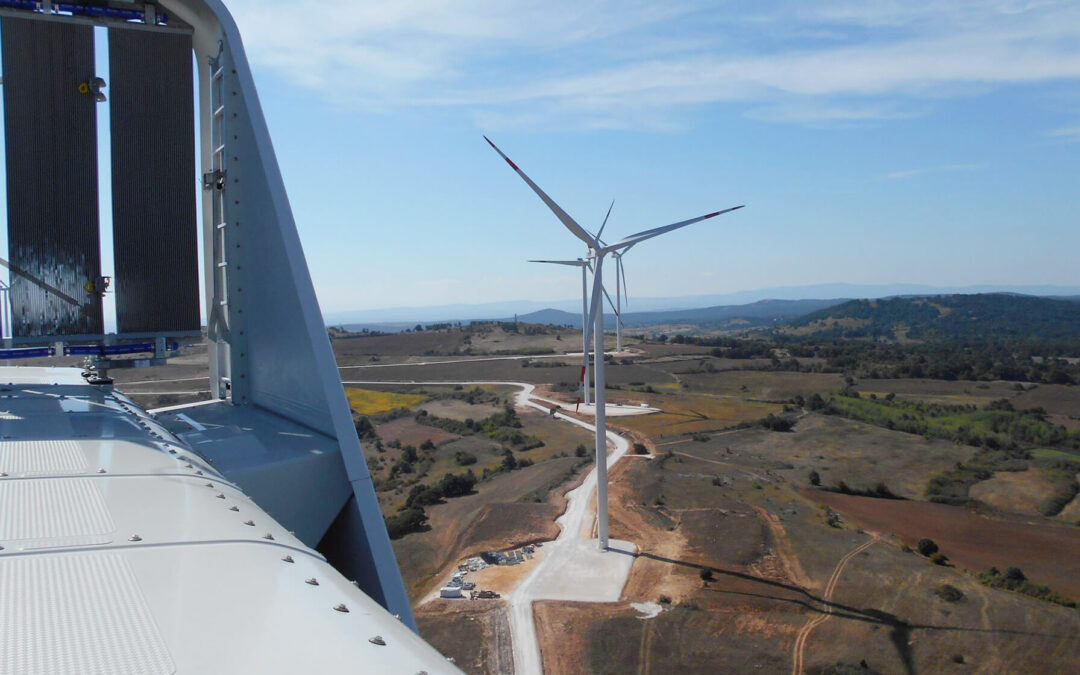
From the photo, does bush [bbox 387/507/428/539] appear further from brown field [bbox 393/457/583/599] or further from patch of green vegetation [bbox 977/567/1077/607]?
patch of green vegetation [bbox 977/567/1077/607]

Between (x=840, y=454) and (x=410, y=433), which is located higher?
(x=410, y=433)

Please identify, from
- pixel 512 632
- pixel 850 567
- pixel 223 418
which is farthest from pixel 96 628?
pixel 850 567

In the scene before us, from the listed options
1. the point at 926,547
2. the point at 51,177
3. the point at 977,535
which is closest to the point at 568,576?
the point at 926,547

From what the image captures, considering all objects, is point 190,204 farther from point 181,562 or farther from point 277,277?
point 181,562

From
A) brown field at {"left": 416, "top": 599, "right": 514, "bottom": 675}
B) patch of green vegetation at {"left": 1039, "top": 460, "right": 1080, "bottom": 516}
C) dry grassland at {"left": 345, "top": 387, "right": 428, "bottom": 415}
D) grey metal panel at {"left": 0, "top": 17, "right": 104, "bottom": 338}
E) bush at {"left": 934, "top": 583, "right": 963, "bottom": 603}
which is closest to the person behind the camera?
grey metal panel at {"left": 0, "top": 17, "right": 104, "bottom": 338}

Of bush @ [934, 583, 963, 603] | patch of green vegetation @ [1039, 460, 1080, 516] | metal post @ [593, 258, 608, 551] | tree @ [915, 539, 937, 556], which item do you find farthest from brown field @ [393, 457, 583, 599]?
patch of green vegetation @ [1039, 460, 1080, 516]

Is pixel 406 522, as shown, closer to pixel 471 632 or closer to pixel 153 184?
pixel 471 632
